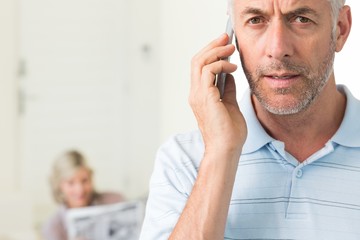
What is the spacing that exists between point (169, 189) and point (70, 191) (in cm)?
246

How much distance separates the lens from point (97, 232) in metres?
3.17

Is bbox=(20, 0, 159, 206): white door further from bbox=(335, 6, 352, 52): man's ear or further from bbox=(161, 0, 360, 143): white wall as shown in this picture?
bbox=(335, 6, 352, 52): man's ear

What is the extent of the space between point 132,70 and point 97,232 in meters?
1.86

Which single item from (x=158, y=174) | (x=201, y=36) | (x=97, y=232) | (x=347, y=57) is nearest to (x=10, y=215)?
(x=97, y=232)

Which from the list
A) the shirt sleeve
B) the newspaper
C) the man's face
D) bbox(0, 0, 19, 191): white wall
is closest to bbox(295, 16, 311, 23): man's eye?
the man's face

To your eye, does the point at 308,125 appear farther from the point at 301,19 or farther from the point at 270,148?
the point at 301,19

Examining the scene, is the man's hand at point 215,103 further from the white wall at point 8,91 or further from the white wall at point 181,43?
the white wall at point 8,91

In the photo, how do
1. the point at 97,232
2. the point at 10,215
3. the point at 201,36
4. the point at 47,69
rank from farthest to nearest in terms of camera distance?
the point at 47,69
the point at 10,215
the point at 201,36
the point at 97,232

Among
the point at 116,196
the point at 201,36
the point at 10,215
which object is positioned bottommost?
the point at 10,215

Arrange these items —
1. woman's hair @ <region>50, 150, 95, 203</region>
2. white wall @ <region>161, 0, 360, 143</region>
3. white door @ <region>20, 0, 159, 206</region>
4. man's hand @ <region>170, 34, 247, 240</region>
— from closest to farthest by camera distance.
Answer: man's hand @ <region>170, 34, 247, 240</region> < white wall @ <region>161, 0, 360, 143</region> < woman's hair @ <region>50, 150, 95, 203</region> < white door @ <region>20, 0, 159, 206</region>

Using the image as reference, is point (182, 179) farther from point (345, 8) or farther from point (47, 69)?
point (47, 69)

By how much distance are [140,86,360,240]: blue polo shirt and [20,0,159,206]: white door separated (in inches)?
136

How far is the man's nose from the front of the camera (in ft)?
3.77

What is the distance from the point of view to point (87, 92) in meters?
4.69
